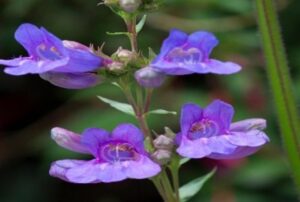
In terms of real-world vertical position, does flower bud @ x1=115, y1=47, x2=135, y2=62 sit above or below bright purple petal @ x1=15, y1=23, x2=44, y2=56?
below

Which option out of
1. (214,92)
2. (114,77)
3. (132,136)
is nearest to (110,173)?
(132,136)

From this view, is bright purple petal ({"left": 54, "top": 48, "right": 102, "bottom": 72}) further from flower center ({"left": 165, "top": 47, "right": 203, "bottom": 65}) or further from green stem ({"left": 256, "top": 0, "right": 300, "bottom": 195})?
green stem ({"left": 256, "top": 0, "right": 300, "bottom": 195})

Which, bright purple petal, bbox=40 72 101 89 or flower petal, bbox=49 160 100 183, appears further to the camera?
bright purple petal, bbox=40 72 101 89

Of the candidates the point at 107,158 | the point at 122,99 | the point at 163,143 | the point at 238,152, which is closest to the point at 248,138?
the point at 238,152

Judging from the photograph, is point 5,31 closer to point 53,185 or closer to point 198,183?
point 53,185

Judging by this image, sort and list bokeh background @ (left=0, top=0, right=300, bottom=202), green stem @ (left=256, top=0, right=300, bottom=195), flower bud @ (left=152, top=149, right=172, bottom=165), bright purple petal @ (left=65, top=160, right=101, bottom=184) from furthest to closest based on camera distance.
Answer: bokeh background @ (left=0, top=0, right=300, bottom=202), green stem @ (left=256, top=0, right=300, bottom=195), flower bud @ (left=152, top=149, right=172, bottom=165), bright purple petal @ (left=65, top=160, right=101, bottom=184)

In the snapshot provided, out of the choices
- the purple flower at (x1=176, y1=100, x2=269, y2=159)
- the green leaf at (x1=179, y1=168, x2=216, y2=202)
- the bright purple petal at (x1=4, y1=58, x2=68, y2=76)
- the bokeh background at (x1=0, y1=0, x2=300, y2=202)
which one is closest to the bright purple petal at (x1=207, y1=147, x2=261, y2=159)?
the purple flower at (x1=176, y1=100, x2=269, y2=159)

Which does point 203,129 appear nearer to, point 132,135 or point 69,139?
point 132,135
